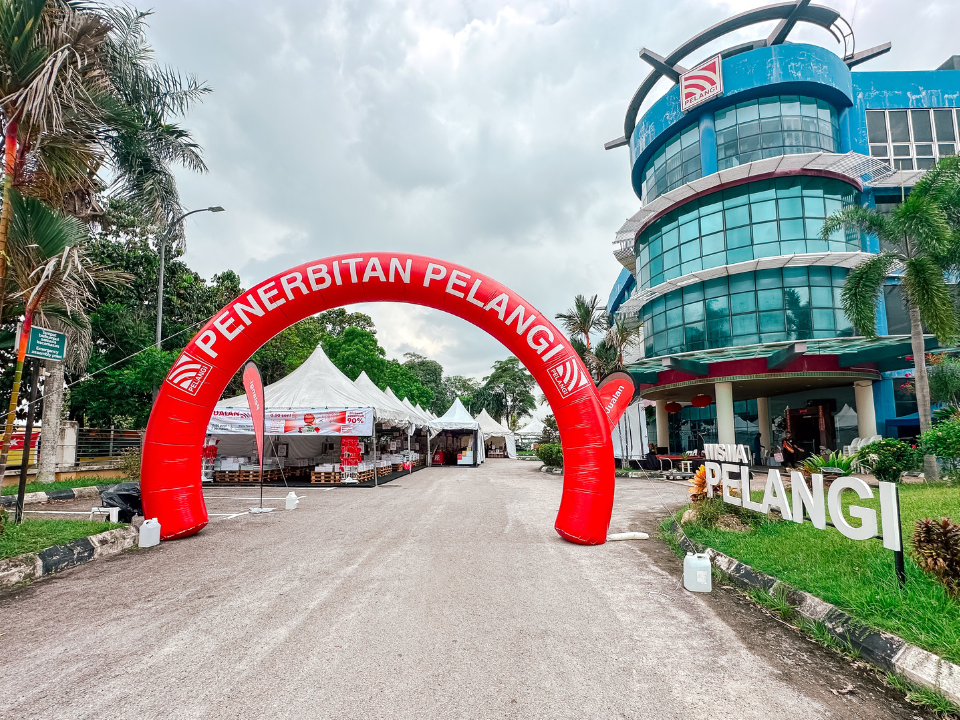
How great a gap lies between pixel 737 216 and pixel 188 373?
2193 centimetres

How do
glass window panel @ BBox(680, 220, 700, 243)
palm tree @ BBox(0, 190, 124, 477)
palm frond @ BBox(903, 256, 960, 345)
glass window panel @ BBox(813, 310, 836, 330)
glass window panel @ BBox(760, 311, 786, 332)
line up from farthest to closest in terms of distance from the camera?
1. glass window panel @ BBox(680, 220, 700, 243)
2. glass window panel @ BBox(760, 311, 786, 332)
3. glass window panel @ BBox(813, 310, 836, 330)
4. palm frond @ BBox(903, 256, 960, 345)
5. palm tree @ BBox(0, 190, 124, 477)

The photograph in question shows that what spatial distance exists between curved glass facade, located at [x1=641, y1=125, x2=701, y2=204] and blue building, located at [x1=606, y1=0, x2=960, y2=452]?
9cm

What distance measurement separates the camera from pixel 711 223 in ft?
76.5

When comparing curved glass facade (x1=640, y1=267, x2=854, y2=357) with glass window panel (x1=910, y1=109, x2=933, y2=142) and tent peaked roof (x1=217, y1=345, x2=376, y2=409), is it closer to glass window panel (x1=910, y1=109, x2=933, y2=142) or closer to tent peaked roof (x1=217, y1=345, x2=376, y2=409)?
glass window panel (x1=910, y1=109, x2=933, y2=142)

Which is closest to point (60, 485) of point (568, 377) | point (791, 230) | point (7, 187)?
point (7, 187)

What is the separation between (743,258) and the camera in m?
Answer: 22.2

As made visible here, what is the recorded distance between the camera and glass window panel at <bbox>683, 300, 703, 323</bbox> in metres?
23.4

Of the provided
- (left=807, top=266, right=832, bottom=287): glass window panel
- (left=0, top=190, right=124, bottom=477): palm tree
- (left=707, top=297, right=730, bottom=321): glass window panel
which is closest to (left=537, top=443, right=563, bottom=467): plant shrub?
(left=707, top=297, right=730, bottom=321): glass window panel

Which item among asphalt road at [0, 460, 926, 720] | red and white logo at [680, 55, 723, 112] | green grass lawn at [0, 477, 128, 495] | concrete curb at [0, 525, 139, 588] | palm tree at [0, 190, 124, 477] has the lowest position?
asphalt road at [0, 460, 926, 720]

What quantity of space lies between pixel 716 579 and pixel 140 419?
66.9 ft

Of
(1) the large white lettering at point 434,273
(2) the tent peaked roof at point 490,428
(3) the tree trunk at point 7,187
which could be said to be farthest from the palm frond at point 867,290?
(2) the tent peaked roof at point 490,428

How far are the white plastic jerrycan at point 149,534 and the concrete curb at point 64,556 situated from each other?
0.84ft

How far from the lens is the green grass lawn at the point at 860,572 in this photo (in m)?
3.78

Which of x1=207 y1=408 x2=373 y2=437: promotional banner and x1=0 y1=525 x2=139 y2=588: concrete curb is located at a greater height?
x1=207 y1=408 x2=373 y2=437: promotional banner
